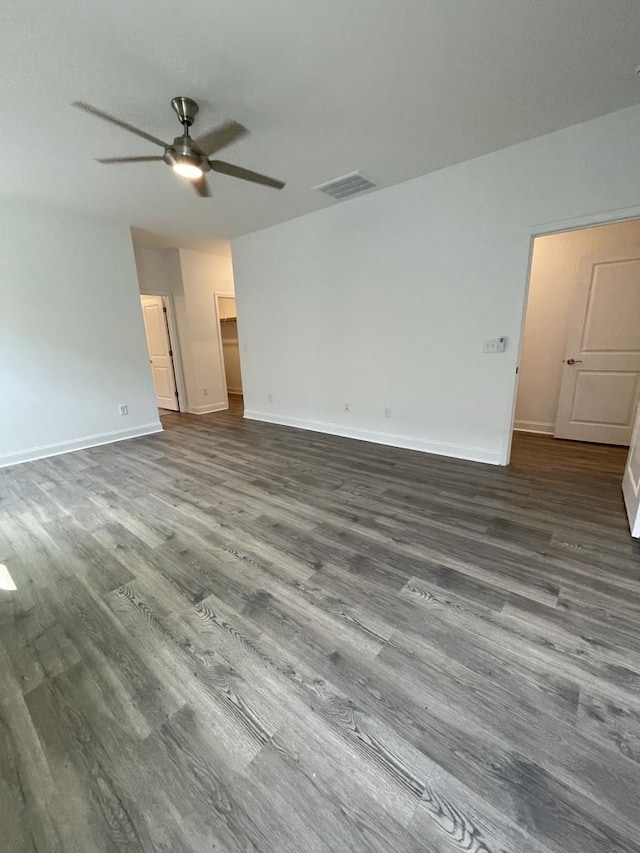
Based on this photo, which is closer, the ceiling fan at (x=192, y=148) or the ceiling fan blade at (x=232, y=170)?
the ceiling fan at (x=192, y=148)

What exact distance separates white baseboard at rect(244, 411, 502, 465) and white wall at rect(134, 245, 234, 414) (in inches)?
57.3

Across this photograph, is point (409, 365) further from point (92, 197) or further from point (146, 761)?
point (92, 197)

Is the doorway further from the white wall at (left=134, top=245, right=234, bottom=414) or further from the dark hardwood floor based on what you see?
the dark hardwood floor

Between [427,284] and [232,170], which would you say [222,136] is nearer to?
[232,170]

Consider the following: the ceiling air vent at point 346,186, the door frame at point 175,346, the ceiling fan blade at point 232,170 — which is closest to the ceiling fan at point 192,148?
the ceiling fan blade at point 232,170

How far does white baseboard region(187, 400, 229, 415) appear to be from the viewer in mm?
6129

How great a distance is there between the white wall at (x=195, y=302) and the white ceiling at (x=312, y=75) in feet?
8.50

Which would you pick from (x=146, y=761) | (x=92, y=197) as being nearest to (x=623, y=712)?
(x=146, y=761)

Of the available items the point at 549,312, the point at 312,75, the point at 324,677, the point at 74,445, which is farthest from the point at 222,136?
the point at 549,312

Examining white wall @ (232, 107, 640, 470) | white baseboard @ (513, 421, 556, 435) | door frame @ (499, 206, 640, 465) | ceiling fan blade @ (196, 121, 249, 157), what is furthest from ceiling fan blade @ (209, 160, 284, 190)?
white baseboard @ (513, 421, 556, 435)

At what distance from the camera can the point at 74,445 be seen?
13.9ft

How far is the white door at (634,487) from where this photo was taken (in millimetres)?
2092

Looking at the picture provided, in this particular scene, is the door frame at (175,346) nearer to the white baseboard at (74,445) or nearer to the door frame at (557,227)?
→ the white baseboard at (74,445)

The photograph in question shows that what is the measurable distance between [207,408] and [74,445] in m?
2.30
